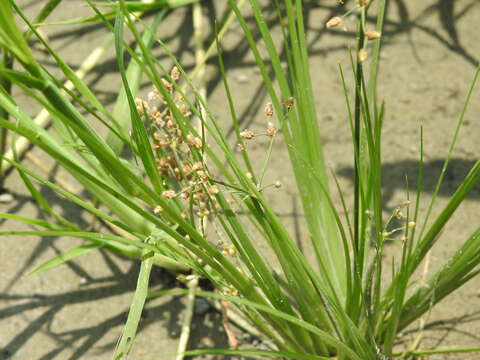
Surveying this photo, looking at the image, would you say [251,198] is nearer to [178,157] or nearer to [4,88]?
[178,157]

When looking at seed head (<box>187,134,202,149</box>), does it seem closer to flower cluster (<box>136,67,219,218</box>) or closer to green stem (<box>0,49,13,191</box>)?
flower cluster (<box>136,67,219,218</box>)

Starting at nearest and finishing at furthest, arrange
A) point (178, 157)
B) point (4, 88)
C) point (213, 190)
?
point (213, 190), point (178, 157), point (4, 88)

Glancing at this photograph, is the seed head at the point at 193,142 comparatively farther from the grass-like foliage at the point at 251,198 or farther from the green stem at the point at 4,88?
the green stem at the point at 4,88

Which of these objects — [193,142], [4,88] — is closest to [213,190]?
[193,142]

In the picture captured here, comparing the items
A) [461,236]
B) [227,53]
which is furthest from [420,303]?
[227,53]

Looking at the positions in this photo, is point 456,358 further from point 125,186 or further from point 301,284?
point 125,186

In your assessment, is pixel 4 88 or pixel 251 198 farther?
pixel 4 88

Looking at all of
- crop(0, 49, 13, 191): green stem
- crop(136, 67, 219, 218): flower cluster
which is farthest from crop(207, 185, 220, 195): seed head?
crop(0, 49, 13, 191): green stem

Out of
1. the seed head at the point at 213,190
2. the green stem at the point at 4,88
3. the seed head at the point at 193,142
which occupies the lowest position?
the seed head at the point at 213,190

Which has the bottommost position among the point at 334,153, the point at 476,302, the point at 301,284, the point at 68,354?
the point at 68,354

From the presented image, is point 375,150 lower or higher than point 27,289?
higher

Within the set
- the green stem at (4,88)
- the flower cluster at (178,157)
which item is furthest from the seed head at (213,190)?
the green stem at (4,88)
